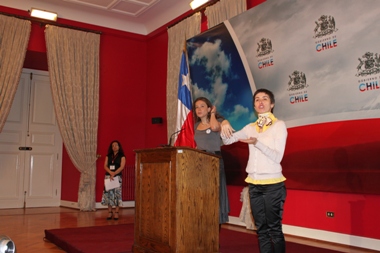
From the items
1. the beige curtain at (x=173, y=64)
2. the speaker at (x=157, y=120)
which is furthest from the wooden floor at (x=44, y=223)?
the beige curtain at (x=173, y=64)

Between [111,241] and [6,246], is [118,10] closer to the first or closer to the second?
[111,241]

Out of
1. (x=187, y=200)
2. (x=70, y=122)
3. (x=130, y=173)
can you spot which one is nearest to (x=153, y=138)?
(x=130, y=173)

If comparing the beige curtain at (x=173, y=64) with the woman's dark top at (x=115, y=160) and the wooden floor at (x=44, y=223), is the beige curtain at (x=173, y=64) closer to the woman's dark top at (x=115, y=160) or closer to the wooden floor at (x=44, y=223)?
the woman's dark top at (x=115, y=160)

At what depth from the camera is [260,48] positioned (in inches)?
198

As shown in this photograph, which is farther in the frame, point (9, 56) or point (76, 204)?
point (76, 204)

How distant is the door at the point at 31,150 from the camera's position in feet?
25.0

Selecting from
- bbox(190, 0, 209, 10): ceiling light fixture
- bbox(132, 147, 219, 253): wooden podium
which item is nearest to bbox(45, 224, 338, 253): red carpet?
bbox(132, 147, 219, 253): wooden podium


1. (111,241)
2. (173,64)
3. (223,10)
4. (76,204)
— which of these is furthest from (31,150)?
(223,10)

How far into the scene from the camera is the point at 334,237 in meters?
4.20

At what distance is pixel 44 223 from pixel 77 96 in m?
2.61

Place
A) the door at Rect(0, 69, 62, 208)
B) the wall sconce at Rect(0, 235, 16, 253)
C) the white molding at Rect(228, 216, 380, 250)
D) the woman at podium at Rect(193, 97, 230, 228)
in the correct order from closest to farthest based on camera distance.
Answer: the wall sconce at Rect(0, 235, 16, 253) < the woman at podium at Rect(193, 97, 230, 228) < the white molding at Rect(228, 216, 380, 250) < the door at Rect(0, 69, 62, 208)

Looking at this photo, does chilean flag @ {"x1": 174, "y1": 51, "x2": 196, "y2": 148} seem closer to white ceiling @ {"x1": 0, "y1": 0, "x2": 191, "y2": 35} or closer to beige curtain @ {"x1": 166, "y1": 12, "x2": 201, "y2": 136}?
beige curtain @ {"x1": 166, "y1": 12, "x2": 201, "y2": 136}

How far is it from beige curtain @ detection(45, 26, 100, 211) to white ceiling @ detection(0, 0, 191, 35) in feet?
1.36

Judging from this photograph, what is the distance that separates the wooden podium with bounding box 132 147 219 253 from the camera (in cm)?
287
